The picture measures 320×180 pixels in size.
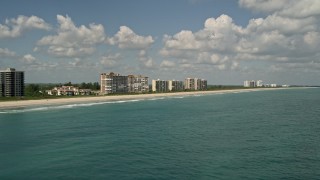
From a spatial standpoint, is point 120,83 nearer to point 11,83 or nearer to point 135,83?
point 135,83

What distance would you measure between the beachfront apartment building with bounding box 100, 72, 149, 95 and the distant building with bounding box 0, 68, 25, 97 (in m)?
48.0

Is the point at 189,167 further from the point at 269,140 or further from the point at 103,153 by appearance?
the point at 269,140

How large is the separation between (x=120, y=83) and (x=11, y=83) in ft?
206

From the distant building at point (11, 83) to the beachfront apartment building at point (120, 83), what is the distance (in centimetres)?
4795

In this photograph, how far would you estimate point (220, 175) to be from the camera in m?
25.4

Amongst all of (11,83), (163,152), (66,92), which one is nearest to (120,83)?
(66,92)

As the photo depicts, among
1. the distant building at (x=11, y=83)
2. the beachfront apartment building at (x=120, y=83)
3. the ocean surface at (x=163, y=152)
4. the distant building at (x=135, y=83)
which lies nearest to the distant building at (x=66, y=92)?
the beachfront apartment building at (x=120, y=83)

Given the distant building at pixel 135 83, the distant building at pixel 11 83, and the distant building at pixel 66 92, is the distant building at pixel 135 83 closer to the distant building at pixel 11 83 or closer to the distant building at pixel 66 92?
the distant building at pixel 66 92

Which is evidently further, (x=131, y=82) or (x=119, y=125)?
(x=131, y=82)

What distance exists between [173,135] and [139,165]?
15033 millimetres

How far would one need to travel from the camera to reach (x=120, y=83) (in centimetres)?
18012

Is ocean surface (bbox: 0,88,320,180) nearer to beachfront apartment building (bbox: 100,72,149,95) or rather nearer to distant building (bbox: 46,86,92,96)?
distant building (bbox: 46,86,92,96)

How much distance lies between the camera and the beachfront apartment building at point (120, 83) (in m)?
172

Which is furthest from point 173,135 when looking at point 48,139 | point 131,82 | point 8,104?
point 131,82
